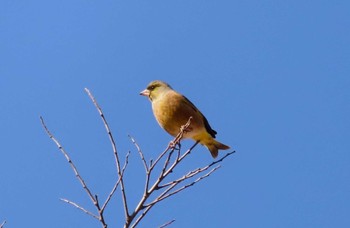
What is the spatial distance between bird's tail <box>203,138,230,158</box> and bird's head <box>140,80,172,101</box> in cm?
68

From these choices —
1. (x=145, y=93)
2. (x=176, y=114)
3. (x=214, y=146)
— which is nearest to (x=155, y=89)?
(x=145, y=93)

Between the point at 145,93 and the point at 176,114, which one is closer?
the point at 176,114

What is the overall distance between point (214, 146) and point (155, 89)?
823 mm

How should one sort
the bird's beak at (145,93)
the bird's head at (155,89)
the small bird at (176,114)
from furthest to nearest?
1. the bird's beak at (145,93)
2. the bird's head at (155,89)
3. the small bird at (176,114)

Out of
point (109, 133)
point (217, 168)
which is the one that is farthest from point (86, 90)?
point (217, 168)

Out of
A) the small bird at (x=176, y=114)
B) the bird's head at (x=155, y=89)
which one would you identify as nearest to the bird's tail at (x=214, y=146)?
the small bird at (x=176, y=114)

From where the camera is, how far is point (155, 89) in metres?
5.44

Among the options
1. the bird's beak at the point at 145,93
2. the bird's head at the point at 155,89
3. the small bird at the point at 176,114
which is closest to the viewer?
the small bird at the point at 176,114

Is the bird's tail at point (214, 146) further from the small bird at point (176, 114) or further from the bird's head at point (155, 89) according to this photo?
the bird's head at point (155, 89)

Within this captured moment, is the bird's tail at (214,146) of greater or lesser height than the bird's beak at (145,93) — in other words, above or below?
below

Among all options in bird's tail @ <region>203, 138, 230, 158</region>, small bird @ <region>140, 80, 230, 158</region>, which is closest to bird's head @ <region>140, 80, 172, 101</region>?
small bird @ <region>140, 80, 230, 158</region>

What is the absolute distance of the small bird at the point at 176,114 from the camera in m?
4.89

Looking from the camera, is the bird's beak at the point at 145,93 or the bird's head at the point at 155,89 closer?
the bird's head at the point at 155,89

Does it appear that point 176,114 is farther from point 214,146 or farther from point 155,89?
point 214,146
